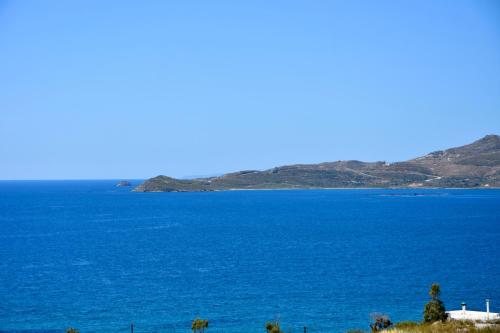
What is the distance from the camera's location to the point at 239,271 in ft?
217

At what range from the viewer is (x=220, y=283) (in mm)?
59375

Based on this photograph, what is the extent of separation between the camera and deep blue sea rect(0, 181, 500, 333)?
47.6 meters

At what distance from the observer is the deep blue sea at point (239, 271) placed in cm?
4759

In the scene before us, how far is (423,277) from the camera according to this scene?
6203 centimetres

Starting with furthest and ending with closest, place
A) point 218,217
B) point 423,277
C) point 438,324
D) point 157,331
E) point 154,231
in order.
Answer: point 218,217 → point 154,231 → point 423,277 → point 157,331 → point 438,324

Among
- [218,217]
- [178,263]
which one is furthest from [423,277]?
[218,217]

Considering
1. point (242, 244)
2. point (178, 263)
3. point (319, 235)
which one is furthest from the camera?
point (319, 235)

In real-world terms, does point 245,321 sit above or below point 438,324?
below

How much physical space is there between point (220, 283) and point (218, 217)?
3090 inches

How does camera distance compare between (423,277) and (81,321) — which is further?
(423,277)

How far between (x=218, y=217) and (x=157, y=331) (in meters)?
94.2

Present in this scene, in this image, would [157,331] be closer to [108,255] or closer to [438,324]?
[438,324]

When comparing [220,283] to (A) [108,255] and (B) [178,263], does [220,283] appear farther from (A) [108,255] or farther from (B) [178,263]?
(A) [108,255]

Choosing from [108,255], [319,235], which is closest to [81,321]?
[108,255]
